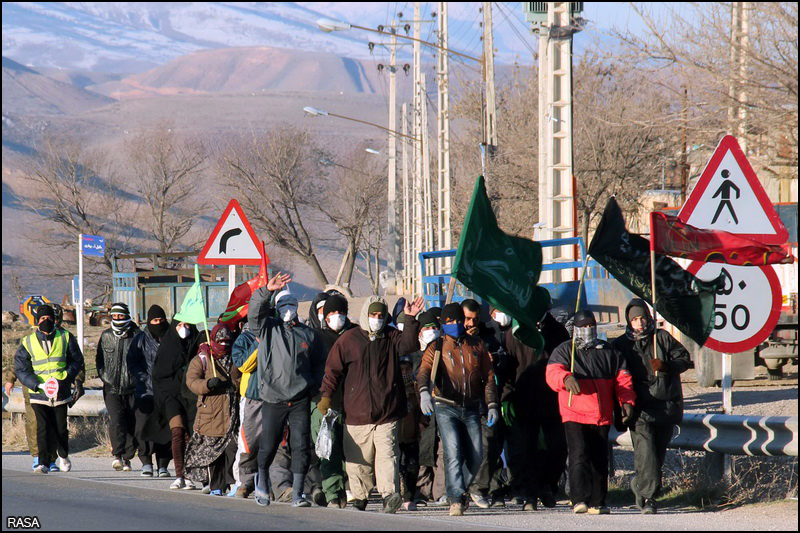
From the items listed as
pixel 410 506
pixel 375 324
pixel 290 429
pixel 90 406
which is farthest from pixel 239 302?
pixel 90 406

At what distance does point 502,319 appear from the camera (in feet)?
37.2

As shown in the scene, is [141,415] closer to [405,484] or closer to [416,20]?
[405,484]

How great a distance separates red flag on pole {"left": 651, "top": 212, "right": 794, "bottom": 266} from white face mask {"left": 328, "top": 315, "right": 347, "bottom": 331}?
9.44ft

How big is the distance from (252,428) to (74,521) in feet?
7.91

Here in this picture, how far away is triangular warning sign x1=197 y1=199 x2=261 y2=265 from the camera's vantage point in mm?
12945

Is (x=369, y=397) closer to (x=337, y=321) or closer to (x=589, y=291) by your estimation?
(x=337, y=321)

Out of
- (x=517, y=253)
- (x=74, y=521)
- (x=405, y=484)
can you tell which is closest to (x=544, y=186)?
(x=517, y=253)

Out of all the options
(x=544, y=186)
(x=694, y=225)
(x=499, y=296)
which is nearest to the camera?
(x=694, y=225)

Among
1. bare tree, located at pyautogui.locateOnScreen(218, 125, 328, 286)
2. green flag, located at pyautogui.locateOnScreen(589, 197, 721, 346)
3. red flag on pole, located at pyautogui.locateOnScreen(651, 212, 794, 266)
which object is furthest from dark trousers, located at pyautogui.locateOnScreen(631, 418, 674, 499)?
bare tree, located at pyautogui.locateOnScreen(218, 125, 328, 286)

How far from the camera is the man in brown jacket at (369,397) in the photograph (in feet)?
33.8

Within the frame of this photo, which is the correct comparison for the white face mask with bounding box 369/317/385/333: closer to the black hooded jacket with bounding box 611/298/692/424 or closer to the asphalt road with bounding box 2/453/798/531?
the asphalt road with bounding box 2/453/798/531

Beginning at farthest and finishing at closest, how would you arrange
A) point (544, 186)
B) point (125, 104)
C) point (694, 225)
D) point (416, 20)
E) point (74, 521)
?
point (125, 104)
point (416, 20)
point (544, 186)
point (694, 225)
point (74, 521)

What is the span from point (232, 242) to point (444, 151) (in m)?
22.1

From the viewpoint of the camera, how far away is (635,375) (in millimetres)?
10117
